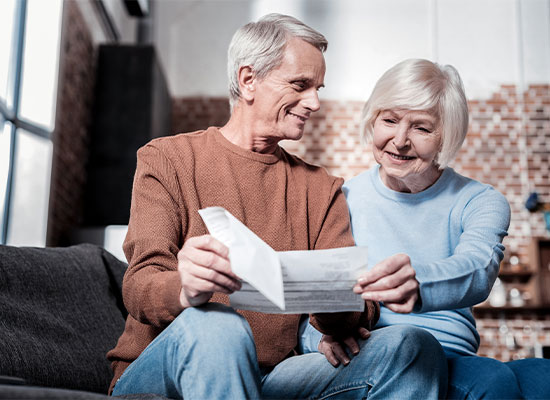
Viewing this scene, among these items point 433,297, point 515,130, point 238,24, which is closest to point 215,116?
point 238,24

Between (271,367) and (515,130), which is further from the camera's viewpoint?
(515,130)

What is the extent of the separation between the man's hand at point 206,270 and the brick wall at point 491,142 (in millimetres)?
5094

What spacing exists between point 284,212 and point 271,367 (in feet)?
1.26

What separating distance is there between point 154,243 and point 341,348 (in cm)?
47

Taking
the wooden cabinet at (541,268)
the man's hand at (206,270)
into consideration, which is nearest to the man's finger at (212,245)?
the man's hand at (206,270)

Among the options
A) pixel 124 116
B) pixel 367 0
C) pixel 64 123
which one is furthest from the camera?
pixel 367 0

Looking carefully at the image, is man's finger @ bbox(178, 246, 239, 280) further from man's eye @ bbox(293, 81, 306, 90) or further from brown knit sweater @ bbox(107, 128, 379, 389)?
man's eye @ bbox(293, 81, 306, 90)

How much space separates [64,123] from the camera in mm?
4680

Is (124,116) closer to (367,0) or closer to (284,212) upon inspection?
(367,0)

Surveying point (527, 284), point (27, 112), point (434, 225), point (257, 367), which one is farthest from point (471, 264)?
point (527, 284)

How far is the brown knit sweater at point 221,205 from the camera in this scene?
4.55ft

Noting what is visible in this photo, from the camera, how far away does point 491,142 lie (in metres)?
6.27

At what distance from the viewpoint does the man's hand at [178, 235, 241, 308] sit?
1147 mm

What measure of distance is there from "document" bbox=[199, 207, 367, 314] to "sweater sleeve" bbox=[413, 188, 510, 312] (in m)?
0.19
